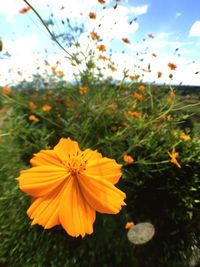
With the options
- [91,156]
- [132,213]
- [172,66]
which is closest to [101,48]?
[172,66]

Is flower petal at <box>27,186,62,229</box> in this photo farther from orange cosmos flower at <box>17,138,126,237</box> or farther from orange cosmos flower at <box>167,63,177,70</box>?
orange cosmos flower at <box>167,63,177,70</box>

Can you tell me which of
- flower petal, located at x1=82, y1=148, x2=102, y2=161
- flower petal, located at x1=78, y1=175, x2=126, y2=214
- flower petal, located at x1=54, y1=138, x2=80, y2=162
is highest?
flower petal, located at x1=54, y1=138, x2=80, y2=162

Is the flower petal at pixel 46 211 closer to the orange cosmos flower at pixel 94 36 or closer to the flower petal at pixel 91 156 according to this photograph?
the flower petal at pixel 91 156

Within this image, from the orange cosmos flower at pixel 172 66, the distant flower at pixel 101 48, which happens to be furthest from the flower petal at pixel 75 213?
the distant flower at pixel 101 48

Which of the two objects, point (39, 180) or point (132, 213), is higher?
point (39, 180)

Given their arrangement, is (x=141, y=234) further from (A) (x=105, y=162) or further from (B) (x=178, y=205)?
(A) (x=105, y=162)

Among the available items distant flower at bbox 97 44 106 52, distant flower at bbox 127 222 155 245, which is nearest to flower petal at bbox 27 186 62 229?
distant flower at bbox 127 222 155 245

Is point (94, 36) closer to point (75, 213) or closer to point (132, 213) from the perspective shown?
point (132, 213)

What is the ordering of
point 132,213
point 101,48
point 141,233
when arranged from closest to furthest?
point 141,233 → point 132,213 → point 101,48
